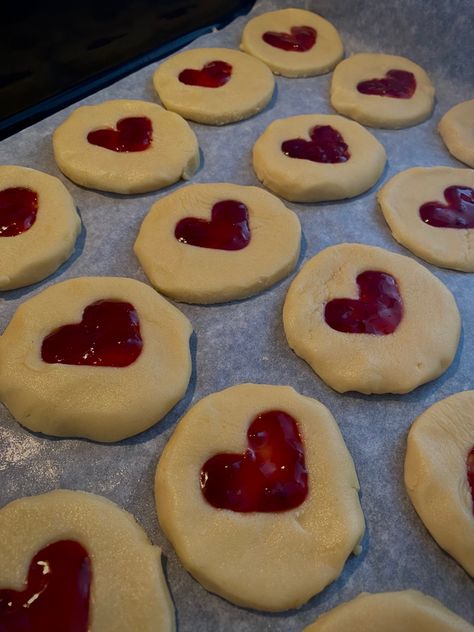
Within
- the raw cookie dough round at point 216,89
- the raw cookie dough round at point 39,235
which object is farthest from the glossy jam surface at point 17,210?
the raw cookie dough round at point 216,89

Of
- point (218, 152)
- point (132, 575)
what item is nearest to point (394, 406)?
point (132, 575)

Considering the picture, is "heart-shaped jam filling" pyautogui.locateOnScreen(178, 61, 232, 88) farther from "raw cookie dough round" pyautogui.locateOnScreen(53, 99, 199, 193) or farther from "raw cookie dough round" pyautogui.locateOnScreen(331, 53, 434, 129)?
"raw cookie dough round" pyautogui.locateOnScreen(331, 53, 434, 129)

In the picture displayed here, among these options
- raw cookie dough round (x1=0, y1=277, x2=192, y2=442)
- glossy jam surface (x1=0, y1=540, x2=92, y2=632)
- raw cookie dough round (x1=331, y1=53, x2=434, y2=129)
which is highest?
raw cookie dough round (x1=331, y1=53, x2=434, y2=129)

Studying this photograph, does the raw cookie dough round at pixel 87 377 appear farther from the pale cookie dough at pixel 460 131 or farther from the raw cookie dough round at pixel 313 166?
the pale cookie dough at pixel 460 131

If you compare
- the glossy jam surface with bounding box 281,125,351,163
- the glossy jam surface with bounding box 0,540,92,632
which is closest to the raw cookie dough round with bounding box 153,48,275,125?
the glossy jam surface with bounding box 281,125,351,163

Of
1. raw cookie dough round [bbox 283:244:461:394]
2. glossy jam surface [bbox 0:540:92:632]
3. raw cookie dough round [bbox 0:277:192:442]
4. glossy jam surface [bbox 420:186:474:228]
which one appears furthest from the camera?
glossy jam surface [bbox 420:186:474:228]

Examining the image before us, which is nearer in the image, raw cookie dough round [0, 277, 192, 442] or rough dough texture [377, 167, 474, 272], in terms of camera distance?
raw cookie dough round [0, 277, 192, 442]
